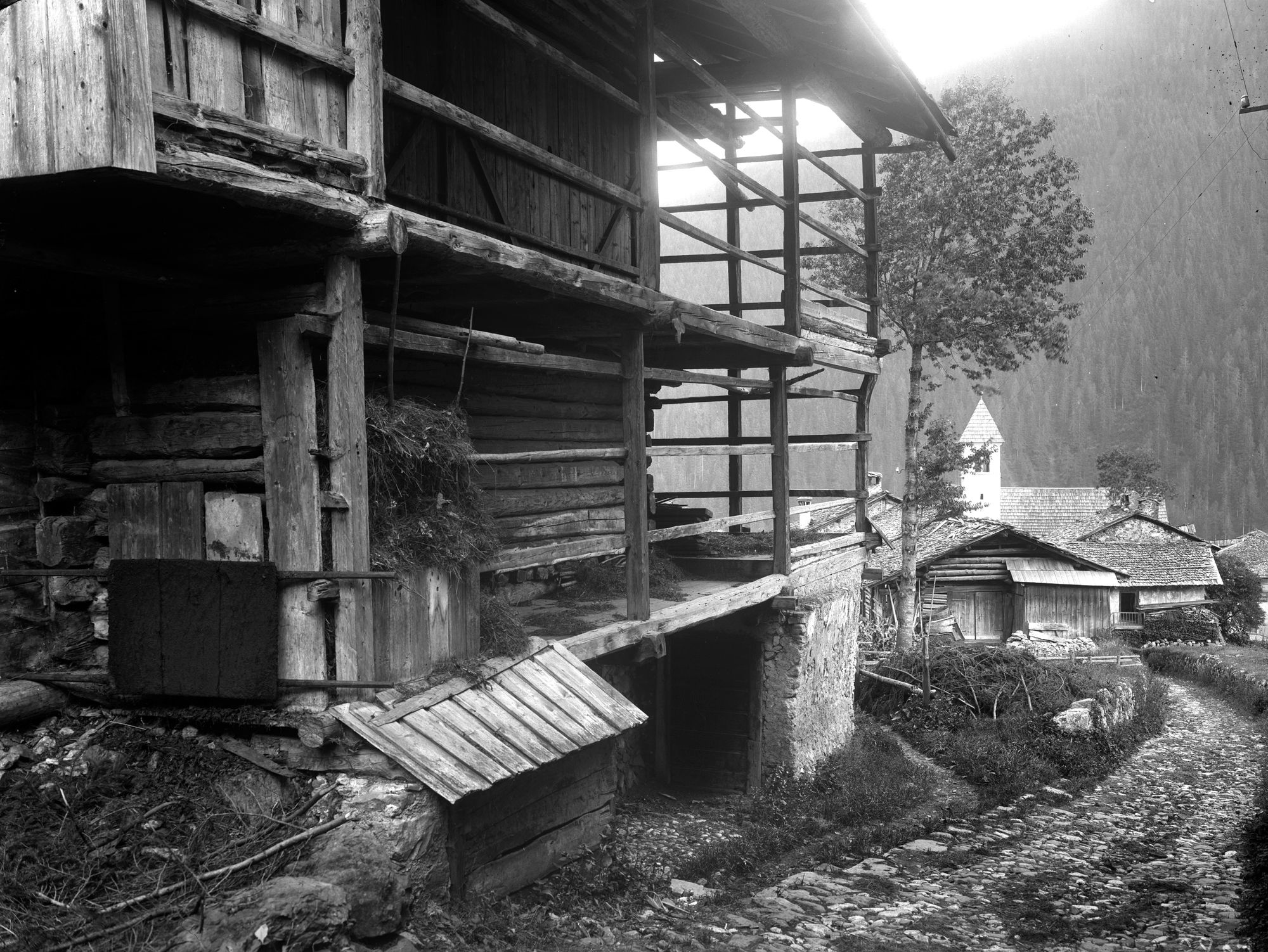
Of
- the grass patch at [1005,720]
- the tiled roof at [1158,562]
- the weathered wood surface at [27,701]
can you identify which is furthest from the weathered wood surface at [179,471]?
the tiled roof at [1158,562]

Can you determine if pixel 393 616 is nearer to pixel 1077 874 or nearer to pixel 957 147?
pixel 1077 874

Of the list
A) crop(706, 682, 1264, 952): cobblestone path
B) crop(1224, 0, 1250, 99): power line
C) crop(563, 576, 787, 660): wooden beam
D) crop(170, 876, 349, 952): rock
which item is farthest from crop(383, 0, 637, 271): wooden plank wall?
crop(1224, 0, 1250, 99): power line

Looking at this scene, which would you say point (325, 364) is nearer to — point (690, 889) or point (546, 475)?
point (546, 475)

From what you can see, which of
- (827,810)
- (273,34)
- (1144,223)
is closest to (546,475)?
(273,34)

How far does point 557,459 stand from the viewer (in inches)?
288

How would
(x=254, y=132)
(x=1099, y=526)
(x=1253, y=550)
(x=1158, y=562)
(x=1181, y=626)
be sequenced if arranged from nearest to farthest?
1. (x=254, y=132)
2. (x=1181, y=626)
3. (x=1158, y=562)
4. (x=1099, y=526)
5. (x=1253, y=550)

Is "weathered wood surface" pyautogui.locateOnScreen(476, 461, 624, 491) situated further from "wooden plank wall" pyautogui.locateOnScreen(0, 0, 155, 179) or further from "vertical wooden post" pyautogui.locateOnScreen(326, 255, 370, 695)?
"wooden plank wall" pyautogui.locateOnScreen(0, 0, 155, 179)

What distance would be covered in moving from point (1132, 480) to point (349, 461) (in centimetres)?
5309

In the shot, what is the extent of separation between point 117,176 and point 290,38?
1188 millimetres

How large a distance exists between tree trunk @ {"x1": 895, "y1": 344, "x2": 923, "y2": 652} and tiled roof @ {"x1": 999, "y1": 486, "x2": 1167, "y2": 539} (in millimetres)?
30554

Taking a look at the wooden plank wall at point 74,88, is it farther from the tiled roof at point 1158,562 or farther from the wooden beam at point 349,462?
the tiled roof at point 1158,562

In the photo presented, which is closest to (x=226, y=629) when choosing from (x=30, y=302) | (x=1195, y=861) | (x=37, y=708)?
(x=37, y=708)

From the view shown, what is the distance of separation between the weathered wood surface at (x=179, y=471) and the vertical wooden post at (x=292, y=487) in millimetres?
155

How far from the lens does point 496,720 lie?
5.84 meters
